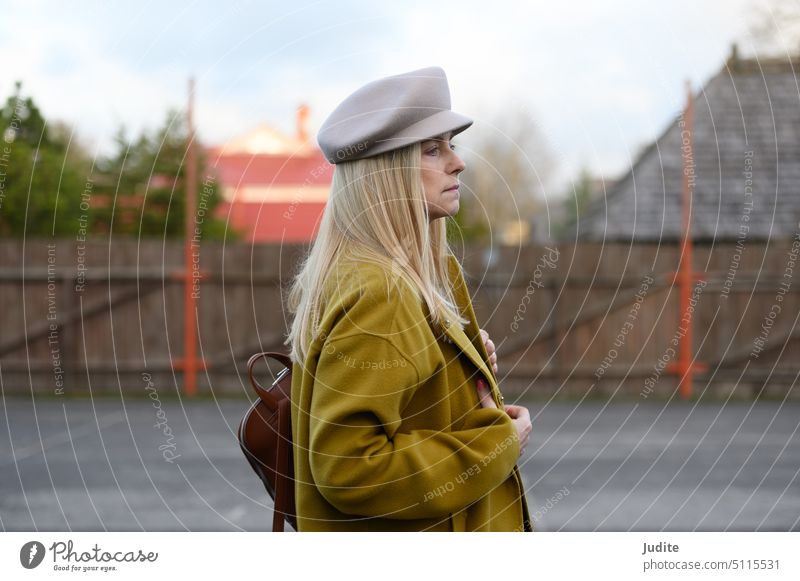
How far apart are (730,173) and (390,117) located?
12.5m

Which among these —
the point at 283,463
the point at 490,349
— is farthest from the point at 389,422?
the point at 490,349

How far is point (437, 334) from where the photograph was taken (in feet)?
7.09

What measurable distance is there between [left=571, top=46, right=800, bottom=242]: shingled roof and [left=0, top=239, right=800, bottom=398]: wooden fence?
A: 1.12 meters

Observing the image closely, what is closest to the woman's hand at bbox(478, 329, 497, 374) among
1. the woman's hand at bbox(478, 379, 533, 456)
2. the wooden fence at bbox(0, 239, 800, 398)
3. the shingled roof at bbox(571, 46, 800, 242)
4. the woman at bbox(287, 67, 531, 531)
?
the woman at bbox(287, 67, 531, 531)

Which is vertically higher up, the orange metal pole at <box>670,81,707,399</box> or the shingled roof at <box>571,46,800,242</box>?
the shingled roof at <box>571,46,800,242</box>

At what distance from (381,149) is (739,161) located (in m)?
12.5

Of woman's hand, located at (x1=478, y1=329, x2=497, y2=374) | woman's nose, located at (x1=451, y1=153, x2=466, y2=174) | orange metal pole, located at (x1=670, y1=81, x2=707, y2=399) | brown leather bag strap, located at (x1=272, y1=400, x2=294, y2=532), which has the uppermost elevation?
woman's nose, located at (x1=451, y1=153, x2=466, y2=174)

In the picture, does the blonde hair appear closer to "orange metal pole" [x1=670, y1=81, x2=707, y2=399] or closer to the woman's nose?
the woman's nose

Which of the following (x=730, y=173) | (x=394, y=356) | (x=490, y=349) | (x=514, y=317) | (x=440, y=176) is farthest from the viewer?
(x=730, y=173)

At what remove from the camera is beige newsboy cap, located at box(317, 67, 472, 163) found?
7.25ft

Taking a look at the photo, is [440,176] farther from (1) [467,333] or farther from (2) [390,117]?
(1) [467,333]

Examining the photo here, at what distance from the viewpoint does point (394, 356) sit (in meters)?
2.00
